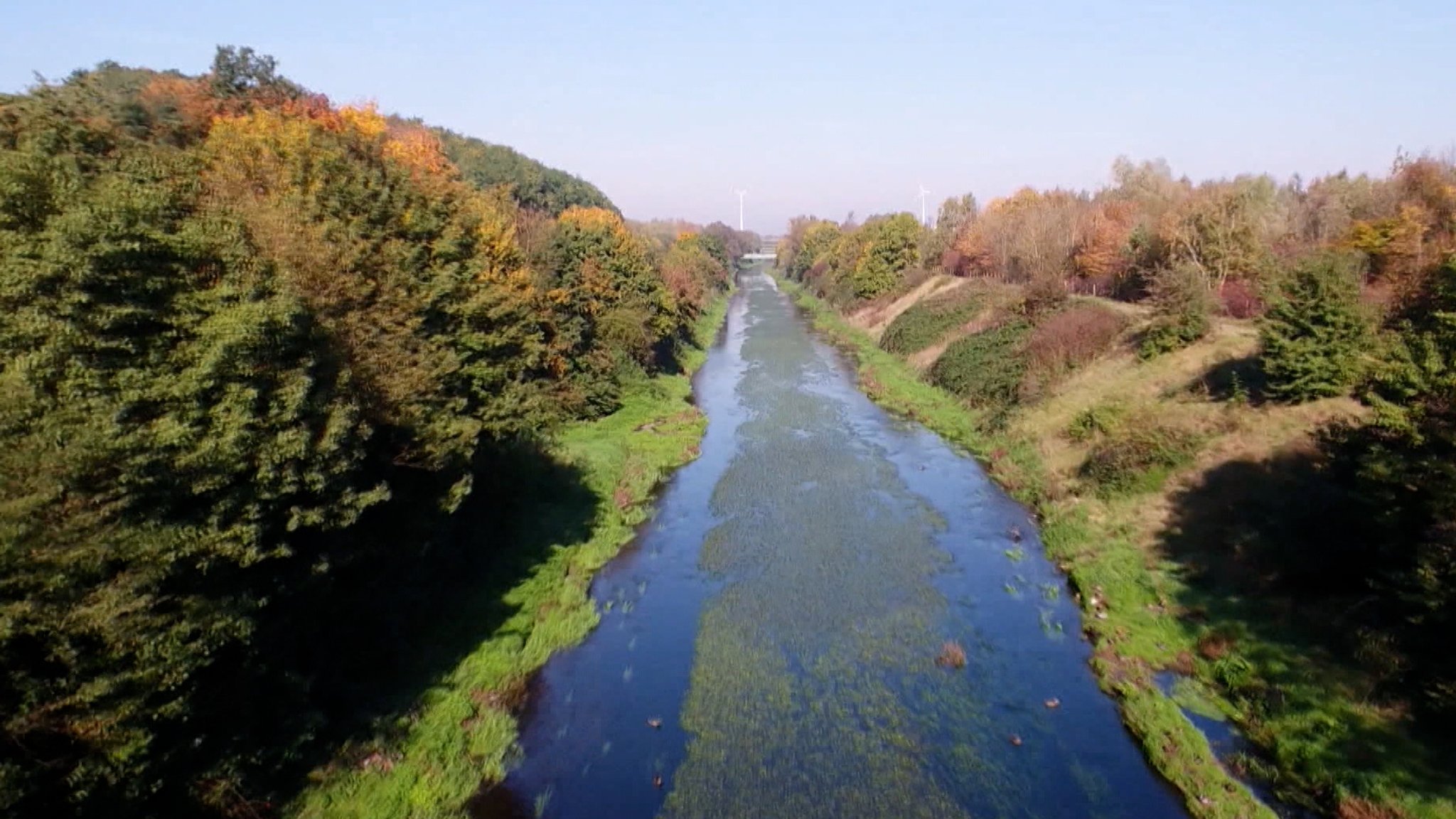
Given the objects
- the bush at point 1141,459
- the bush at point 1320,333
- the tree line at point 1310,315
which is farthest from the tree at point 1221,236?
the bush at point 1141,459

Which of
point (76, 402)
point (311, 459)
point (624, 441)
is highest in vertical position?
point (76, 402)

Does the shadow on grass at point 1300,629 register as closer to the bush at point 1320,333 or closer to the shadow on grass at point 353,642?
the bush at point 1320,333

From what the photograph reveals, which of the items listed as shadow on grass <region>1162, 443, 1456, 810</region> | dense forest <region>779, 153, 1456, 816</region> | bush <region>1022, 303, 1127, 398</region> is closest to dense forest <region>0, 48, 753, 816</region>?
dense forest <region>779, 153, 1456, 816</region>

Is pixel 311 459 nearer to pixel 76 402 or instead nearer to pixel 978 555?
pixel 76 402

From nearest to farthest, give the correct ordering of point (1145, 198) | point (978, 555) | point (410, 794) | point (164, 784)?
1. point (164, 784)
2. point (410, 794)
3. point (978, 555)
4. point (1145, 198)

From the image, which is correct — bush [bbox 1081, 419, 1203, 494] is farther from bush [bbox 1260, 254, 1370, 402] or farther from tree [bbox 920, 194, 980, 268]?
tree [bbox 920, 194, 980, 268]

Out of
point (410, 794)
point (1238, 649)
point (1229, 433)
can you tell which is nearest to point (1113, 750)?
point (1238, 649)
